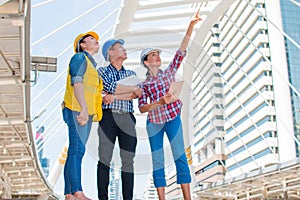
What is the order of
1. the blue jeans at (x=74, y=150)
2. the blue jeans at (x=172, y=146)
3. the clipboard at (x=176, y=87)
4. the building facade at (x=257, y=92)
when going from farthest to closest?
the building facade at (x=257, y=92) < the blue jeans at (x=172, y=146) < the blue jeans at (x=74, y=150) < the clipboard at (x=176, y=87)

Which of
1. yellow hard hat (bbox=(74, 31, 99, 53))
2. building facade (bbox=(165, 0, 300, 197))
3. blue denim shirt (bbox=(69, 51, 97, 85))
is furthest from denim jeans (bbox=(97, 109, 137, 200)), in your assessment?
building facade (bbox=(165, 0, 300, 197))

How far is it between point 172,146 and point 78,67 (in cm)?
93

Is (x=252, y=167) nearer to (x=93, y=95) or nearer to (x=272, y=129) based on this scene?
(x=272, y=129)

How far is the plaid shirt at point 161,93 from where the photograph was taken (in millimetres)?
3439

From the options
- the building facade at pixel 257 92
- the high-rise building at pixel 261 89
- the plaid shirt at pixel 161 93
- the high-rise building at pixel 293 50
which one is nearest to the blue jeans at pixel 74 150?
the plaid shirt at pixel 161 93

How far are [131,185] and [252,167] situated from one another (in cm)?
6532

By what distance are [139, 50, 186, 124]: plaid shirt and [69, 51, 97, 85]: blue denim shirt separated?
0.44 metres

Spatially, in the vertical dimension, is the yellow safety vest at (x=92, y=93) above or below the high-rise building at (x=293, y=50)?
below

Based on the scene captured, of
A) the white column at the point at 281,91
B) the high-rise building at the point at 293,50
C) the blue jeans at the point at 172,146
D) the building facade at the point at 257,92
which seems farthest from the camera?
the high-rise building at the point at 293,50

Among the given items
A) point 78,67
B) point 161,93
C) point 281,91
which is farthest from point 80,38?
point 281,91

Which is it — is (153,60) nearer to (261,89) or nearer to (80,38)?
(80,38)

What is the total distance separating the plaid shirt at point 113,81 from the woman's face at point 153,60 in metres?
0.14

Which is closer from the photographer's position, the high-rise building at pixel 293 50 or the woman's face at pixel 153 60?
the woman's face at pixel 153 60

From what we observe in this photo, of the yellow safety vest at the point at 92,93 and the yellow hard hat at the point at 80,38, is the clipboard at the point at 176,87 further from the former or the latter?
the yellow hard hat at the point at 80,38
